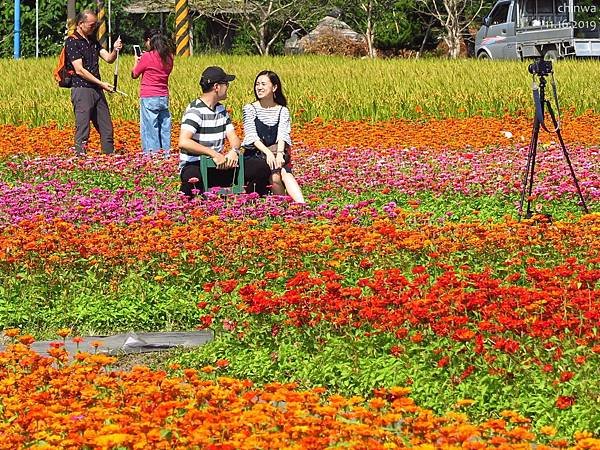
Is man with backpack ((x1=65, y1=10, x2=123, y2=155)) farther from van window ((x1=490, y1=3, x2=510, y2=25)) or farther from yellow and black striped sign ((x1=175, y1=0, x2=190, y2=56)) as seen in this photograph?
van window ((x1=490, y1=3, x2=510, y2=25))

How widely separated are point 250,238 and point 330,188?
11.6ft

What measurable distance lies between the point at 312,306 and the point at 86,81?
26.3 ft

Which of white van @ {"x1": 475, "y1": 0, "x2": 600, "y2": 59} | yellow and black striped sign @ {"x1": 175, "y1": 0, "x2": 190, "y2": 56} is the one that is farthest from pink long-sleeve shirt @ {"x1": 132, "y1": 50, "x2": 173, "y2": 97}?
yellow and black striped sign @ {"x1": 175, "y1": 0, "x2": 190, "y2": 56}

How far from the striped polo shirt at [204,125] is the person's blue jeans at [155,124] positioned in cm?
383

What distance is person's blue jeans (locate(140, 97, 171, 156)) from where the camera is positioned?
1425 cm

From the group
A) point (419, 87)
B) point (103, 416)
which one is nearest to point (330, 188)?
point (103, 416)

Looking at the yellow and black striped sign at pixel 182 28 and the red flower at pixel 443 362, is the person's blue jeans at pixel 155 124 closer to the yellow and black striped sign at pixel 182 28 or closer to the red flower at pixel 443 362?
the red flower at pixel 443 362

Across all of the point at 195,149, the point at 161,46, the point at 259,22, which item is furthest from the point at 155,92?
the point at 259,22

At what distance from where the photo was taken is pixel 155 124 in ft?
47.3

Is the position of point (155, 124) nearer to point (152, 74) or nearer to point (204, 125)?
point (152, 74)

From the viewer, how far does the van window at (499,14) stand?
102 ft

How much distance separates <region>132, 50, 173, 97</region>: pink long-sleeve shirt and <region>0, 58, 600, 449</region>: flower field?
1.36 meters

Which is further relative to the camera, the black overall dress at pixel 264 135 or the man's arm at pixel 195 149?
the black overall dress at pixel 264 135

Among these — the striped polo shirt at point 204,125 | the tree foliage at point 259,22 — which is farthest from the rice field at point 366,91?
the tree foliage at point 259,22
